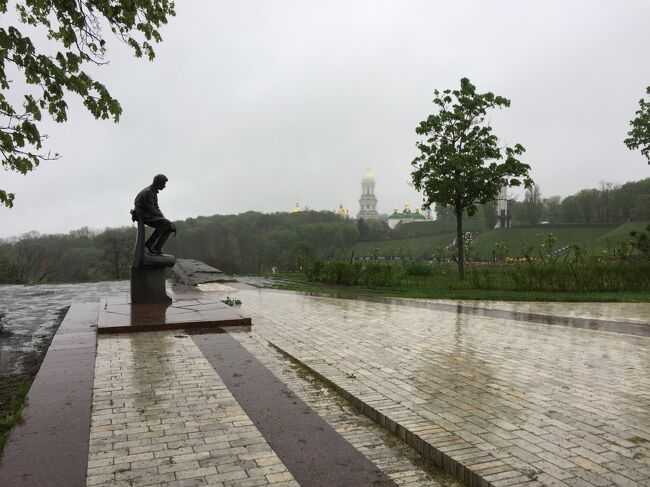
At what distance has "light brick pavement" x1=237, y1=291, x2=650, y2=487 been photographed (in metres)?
3.25

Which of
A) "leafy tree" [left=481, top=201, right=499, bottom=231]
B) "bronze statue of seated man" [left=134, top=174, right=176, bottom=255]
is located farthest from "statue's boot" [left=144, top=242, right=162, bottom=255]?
"leafy tree" [left=481, top=201, right=499, bottom=231]

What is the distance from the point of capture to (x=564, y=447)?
3438 mm

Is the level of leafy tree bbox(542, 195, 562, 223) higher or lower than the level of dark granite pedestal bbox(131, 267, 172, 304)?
higher

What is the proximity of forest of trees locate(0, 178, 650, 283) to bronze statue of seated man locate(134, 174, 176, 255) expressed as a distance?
13851mm

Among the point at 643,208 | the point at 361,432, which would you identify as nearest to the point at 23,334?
the point at 361,432

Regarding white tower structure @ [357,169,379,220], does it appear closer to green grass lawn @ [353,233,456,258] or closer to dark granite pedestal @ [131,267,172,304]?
green grass lawn @ [353,233,456,258]

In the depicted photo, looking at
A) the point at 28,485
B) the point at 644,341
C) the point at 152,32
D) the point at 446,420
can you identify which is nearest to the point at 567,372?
the point at 446,420

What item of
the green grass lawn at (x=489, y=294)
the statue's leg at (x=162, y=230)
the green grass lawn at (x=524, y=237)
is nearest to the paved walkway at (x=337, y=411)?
the statue's leg at (x=162, y=230)

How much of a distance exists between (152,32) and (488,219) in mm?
96779

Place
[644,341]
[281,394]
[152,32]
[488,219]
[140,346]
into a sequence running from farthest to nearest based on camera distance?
1. [488,219]
2. [644,341]
3. [140,346]
4. [152,32]
5. [281,394]

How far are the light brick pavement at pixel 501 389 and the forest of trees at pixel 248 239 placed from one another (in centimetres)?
1728

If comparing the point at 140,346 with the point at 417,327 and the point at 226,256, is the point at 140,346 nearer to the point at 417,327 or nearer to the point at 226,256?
the point at 417,327

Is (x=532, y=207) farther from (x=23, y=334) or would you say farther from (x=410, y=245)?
(x=23, y=334)

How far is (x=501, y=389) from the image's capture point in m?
4.82
